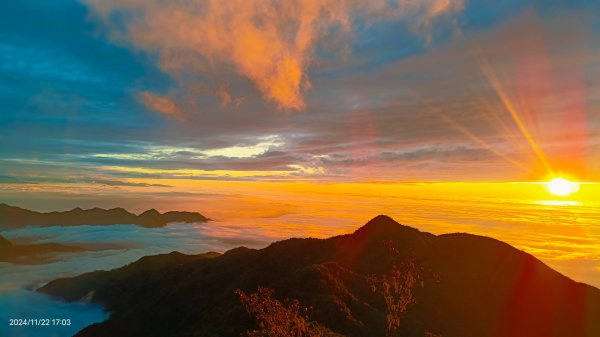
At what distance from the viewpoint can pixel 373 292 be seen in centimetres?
8350

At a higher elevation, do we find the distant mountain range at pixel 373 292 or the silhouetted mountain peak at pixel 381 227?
the silhouetted mountain peak at pixel 381 227

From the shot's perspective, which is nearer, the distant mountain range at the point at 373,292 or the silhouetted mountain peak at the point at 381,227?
the distant mountain range at the point at 373,292

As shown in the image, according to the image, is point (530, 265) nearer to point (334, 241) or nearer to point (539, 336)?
point (539, 336)

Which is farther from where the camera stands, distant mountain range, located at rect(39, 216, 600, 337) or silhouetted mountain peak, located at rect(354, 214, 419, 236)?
silhouetted mountain peak, located at rect(354, 214, 419, 236)

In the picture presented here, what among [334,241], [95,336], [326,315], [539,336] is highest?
[334,241]

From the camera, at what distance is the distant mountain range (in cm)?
7556

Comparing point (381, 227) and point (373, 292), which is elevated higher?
point (381, 227)

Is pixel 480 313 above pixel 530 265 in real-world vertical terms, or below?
below

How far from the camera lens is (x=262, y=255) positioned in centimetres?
12656

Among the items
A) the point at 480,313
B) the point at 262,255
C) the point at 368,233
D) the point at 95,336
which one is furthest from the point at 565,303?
the point at 95,336

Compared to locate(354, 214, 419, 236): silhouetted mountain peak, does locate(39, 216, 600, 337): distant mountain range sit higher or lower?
lower

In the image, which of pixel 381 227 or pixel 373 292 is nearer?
pixel 373 292

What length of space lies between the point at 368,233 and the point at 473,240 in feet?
113

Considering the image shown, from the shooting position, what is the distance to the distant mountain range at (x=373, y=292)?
75.6 metres
